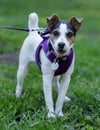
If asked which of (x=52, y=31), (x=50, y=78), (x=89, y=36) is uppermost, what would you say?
(x=52, y=31)

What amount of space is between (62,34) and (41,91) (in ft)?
5.60

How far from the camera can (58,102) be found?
603 cm

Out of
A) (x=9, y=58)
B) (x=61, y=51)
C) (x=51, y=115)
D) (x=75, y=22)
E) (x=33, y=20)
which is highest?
(x=75, y=22)

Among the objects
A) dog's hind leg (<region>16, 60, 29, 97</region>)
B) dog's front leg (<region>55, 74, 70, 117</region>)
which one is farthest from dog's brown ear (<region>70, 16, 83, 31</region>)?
dog's hind leg (<region>16, 60, 29, 97</region>)

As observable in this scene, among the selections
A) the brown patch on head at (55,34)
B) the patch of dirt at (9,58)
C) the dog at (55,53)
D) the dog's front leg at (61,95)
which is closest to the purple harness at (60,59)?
the dog at (55,53)

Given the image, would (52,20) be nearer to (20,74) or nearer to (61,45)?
(61,45)

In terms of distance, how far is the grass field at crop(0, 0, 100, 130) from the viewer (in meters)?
5.54

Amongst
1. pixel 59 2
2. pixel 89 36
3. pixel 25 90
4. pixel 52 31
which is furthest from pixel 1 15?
pixel 52 31

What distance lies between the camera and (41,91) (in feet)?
23.2

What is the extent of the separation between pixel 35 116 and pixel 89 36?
31.6 ft

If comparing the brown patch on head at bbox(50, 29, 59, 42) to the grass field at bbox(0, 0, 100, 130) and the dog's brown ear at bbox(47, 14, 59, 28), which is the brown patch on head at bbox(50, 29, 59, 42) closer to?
the dog's brown ear at bbox(47, 14, 59, 28)

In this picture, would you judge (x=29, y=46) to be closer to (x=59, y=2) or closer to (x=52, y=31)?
(x=52, y=31)

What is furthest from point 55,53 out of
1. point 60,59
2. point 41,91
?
point 41,91

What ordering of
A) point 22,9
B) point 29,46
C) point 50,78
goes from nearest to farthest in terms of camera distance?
point 50,78, point 29,46, point 22,9
